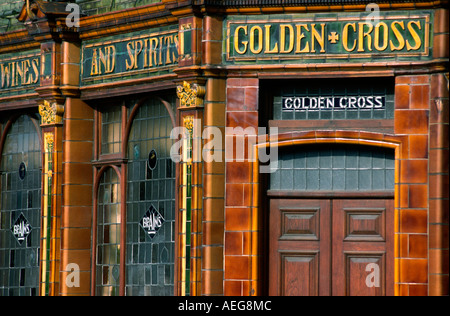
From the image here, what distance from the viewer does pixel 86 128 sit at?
55.0 ft

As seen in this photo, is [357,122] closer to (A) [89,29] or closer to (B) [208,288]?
(B) [208,288]

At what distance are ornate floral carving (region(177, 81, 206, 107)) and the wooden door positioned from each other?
1.74 metres

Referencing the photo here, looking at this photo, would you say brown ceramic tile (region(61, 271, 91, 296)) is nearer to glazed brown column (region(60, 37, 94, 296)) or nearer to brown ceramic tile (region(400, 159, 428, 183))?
glazed brown column (region(60, 37, 94, 296))

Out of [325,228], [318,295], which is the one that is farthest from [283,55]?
[318,295]

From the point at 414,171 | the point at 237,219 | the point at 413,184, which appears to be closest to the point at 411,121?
the point at 414,171

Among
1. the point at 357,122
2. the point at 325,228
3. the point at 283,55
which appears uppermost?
the point at 283,55

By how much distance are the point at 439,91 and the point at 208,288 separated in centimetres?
408

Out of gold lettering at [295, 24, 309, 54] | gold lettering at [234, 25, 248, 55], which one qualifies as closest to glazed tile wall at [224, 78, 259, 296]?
gold lettering at [234, 25, 248, 55]

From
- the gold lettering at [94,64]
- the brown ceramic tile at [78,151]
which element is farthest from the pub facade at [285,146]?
the brown ceramic tile at [78,151]

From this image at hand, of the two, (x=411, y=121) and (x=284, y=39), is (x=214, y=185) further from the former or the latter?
(x=411, y=121)

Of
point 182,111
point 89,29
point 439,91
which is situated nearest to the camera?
point 439,91

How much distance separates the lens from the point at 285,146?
14672 millimetres

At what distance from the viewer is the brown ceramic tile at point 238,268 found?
14469 millimetres

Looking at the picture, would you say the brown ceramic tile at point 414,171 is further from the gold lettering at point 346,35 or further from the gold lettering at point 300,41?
the gold lettering at point 300,41
